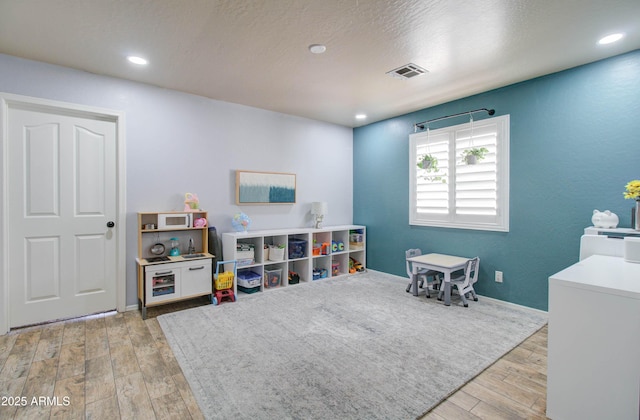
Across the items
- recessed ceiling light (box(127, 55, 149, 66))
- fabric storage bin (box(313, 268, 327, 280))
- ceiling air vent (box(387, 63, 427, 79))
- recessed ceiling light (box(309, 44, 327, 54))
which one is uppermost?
ceiling air vent (box(387, 63, 427, 79))

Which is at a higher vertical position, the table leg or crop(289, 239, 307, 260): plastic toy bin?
crop(289, 239, 307, 260): plastic toy bin

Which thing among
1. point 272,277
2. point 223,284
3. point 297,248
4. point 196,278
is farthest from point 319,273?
point 196,278

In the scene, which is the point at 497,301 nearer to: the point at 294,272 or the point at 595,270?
the point at 595,270

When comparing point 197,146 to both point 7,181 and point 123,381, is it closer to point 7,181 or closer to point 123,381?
point 7,181

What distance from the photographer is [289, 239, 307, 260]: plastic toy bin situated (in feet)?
14.7

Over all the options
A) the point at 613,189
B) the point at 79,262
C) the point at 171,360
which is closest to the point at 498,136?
the point at 613,189

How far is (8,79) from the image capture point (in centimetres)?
282

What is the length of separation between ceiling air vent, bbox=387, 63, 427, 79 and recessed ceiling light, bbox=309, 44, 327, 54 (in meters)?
0.84

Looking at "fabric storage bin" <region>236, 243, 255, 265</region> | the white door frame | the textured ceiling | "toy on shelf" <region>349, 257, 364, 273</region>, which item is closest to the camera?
the textured ceiling

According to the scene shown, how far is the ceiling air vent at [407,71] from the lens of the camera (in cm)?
306

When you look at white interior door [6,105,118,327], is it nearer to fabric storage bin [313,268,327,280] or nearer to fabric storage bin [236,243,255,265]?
fabric storage bin [236,243,255,265]

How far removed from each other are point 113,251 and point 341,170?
355 centimetres

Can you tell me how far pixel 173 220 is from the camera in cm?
356

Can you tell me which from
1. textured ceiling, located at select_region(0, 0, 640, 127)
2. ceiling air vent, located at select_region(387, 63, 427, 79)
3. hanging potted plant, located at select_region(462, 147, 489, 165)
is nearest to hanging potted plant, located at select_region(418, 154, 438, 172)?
hanging potted plant, located at select_region(462, 147, 489, 165)
